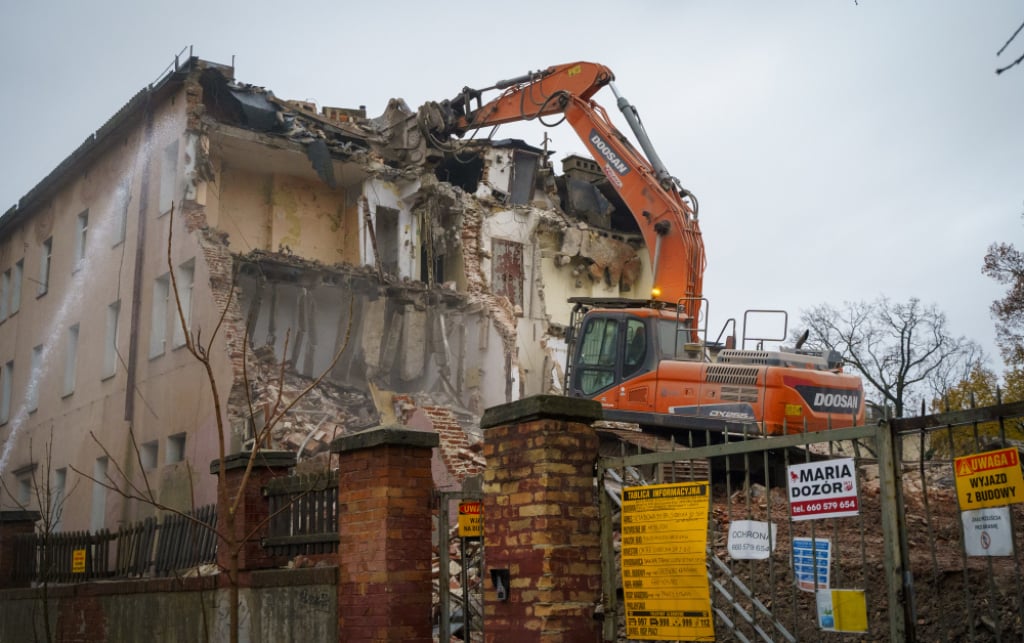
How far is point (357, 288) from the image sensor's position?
22.3m

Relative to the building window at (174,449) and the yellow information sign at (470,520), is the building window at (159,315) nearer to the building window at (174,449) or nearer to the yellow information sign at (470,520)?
the building window at (174,449)

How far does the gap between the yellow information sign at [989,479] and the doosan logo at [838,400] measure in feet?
32.8

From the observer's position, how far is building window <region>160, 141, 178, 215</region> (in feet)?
73.0

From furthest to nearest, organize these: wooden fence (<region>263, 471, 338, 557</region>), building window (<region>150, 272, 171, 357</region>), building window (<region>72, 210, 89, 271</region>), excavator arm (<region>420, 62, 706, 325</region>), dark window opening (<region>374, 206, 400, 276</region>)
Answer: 1. building window (<region>72, 210, 89, 271</region>)
2. dark window opening (<region>374, 206, 400, 276</region>)
3. building window (<region>150, 272, 171, 357</region>)
4. excavator arm (<region>420, 62, 706, 325</region>)
5. wooden fence (<region>263, 471, 338, 557</region>)

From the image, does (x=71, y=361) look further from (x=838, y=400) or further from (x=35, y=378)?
(x=838, y=400)

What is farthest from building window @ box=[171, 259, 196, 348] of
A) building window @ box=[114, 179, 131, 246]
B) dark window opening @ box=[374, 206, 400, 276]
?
dark window opening @ box=[374, 206, 400, 276]

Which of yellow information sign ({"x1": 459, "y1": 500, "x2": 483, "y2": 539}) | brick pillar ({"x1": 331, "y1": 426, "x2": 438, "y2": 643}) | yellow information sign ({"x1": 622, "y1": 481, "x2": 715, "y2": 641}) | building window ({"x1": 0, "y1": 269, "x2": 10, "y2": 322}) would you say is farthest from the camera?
building window ({"x1": 0, "y1": 269, "x2": 10, "y2": 322})

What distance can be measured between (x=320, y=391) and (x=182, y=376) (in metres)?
2.71

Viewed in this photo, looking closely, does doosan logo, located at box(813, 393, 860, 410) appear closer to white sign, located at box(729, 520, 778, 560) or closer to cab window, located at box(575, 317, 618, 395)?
cab window, located at box(575, 317, 618, 395)

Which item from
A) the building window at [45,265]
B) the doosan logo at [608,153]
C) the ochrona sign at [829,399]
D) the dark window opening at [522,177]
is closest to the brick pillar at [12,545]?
the ochrona sign at [829,399]

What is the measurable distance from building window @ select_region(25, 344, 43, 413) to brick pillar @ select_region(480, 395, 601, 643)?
23862 mm

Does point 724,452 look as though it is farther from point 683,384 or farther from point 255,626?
point 683,384

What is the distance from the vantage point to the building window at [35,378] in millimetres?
27422

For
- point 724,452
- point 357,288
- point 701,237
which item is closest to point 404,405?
point 357,288
